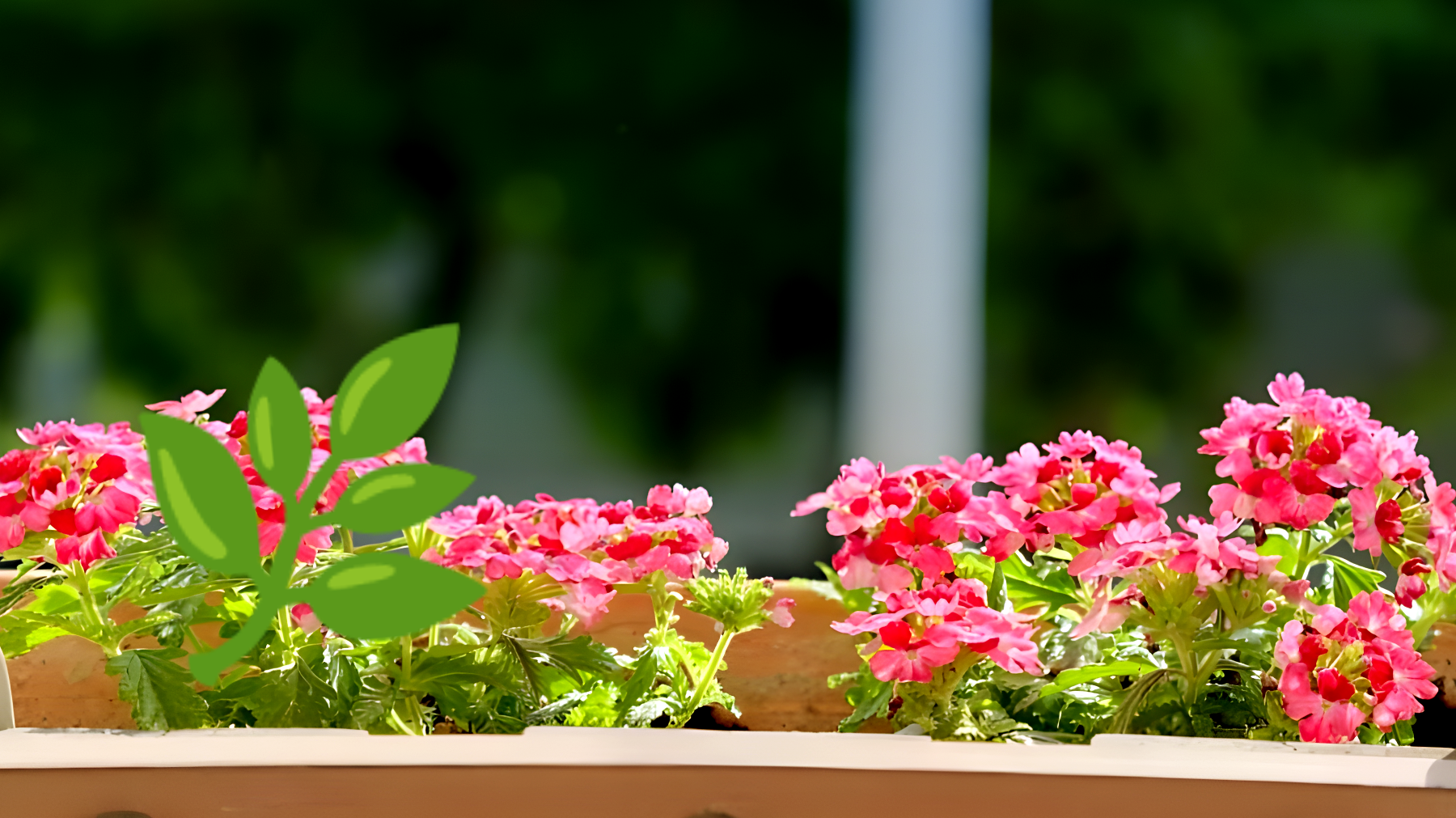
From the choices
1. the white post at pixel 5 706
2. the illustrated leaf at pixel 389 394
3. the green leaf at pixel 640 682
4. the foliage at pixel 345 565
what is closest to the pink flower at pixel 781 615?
the foliage at pixel 345 565

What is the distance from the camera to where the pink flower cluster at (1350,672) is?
2.61ft

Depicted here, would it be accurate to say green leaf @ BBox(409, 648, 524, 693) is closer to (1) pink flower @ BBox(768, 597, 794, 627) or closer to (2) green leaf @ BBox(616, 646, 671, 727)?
(2) green leaf @ BBox(616, 646, 671, 727)

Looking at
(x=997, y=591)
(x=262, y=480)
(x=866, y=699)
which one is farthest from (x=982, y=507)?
(x=262, y=480)

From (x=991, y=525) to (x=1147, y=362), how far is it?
1.61 m

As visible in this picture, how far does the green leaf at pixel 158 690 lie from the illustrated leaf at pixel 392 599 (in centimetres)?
25

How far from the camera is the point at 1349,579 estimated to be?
100 cm

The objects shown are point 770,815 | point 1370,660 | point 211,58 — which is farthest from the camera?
point 211,58

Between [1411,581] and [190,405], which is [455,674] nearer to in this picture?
[190,405]

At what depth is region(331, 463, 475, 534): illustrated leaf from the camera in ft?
2.13

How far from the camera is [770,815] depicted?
641 mm

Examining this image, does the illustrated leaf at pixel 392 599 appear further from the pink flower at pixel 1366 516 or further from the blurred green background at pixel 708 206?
the blurred green background at pixel 708 206

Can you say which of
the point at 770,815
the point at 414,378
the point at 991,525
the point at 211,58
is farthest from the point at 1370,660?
the point at 211,58

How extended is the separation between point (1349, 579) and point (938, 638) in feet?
1.52

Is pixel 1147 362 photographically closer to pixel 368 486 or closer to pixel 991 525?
pixel 991 525
